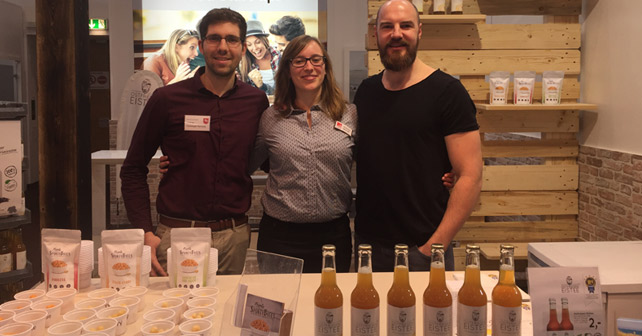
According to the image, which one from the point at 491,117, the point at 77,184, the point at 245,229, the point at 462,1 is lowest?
the point at 245,229

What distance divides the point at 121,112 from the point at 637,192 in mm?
5858

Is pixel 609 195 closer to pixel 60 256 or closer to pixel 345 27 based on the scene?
pixel 60 256

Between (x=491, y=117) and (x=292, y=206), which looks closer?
(x=292, y=206)

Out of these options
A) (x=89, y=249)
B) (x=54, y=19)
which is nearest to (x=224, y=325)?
(x=89, y=249)

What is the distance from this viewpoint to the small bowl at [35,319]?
151cm

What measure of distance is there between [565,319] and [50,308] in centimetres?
136

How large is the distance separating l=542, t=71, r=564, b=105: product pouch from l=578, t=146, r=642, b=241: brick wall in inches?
19.0

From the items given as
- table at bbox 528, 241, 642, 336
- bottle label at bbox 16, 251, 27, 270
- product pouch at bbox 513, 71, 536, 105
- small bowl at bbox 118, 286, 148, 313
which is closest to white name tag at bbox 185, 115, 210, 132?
small bowl at bbox 118, 286, 148, 313

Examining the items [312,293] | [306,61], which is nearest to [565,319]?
[312,293]

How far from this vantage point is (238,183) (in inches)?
103

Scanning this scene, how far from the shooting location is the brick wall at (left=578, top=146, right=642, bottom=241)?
140 inches

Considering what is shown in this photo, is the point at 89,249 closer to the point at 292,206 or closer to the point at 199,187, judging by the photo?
the point at 199,187

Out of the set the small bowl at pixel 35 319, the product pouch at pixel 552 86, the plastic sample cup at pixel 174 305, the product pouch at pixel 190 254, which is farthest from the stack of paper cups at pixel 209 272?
the product pouch at pixel 552 86

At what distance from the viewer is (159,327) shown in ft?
4.91
